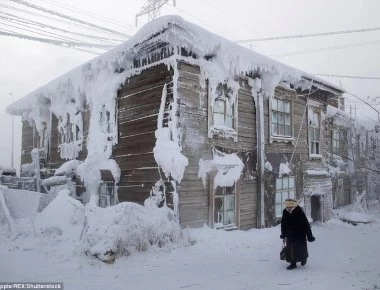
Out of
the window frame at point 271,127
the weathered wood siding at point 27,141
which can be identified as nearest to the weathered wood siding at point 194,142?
the window frame at point 271,127

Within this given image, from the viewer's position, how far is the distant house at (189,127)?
10.3m

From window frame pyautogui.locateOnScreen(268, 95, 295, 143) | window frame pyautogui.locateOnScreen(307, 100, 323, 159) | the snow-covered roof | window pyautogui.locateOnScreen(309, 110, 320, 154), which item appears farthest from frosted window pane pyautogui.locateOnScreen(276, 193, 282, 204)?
the snow-covered roof

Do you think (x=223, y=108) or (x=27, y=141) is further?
(x=27, y=141)

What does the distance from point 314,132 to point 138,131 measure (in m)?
9.78

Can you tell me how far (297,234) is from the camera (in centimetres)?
766

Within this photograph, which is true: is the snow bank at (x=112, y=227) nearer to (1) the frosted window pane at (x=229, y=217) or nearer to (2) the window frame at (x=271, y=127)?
(1) the frosted window pane at (x=229, y=217)

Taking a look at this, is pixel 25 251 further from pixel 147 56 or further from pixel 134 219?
pixel 147 56

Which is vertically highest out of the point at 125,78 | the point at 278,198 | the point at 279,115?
the point at 125,78

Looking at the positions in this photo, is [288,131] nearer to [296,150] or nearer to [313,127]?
[296,150]

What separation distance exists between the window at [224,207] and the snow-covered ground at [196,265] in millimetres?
681

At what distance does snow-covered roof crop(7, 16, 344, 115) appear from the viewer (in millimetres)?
9844

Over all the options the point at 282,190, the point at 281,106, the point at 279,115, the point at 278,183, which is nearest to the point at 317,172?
the point at 282,190

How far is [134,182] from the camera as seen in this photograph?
11.4 m

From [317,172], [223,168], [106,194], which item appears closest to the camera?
[223,168]
